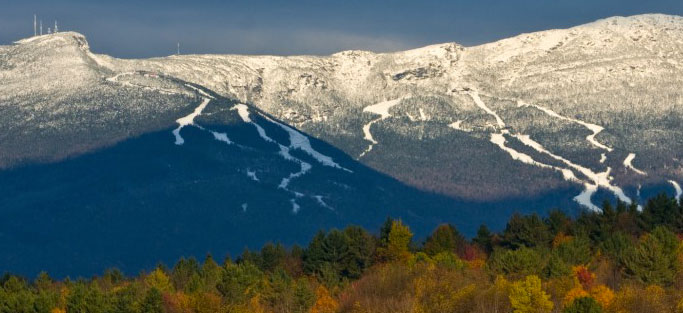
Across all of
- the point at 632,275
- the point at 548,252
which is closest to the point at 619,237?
the point at 548,252

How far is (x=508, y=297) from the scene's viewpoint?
150000 millimetres

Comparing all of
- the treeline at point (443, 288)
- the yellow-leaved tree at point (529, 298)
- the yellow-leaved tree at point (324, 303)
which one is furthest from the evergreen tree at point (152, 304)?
the yellow-leaved tree at point (529, 298)

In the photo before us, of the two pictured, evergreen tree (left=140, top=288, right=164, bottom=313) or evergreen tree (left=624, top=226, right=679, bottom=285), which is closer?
evergreen tree (left=140, top=288, right=164, bottom=313)

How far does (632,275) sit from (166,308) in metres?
50.8

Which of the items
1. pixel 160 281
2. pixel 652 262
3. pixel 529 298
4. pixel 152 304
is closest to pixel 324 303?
pixel 152 304

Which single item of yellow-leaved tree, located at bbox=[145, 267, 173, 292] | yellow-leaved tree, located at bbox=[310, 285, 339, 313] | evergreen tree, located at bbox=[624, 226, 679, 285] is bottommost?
yellow-leaved tree, located at bbox=[145, 267, 173, 292]

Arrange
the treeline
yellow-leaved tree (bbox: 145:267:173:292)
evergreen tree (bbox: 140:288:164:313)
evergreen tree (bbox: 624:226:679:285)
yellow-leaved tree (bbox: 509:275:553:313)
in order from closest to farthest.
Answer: yellow-leaved tree (bbox: 509:275:553:313) → evergreen tree (bbox: 140:288:164:313) → the treeline → evergreen tree (bbox: 624:226:679:285) → yellow-leaved tree (bbox: 145:267:173:292)

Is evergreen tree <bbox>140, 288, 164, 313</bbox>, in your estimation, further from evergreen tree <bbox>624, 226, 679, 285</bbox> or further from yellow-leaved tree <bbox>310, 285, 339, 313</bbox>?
evergreen tree <bbox>624, 226, 679, 285</bbox>

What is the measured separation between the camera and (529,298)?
147 m

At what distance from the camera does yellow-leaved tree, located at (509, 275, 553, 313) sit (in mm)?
145250

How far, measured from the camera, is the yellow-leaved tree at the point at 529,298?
145250 mm

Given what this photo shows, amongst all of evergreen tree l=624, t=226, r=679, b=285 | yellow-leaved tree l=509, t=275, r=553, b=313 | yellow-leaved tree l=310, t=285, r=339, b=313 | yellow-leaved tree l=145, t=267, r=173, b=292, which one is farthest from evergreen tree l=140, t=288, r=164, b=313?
evergreen tree l=624, t=226, r=679, b=285

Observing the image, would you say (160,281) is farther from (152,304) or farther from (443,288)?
(443,288)

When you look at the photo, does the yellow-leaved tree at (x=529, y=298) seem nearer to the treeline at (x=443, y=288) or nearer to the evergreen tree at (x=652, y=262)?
the treeline at (x=443, y=288)
